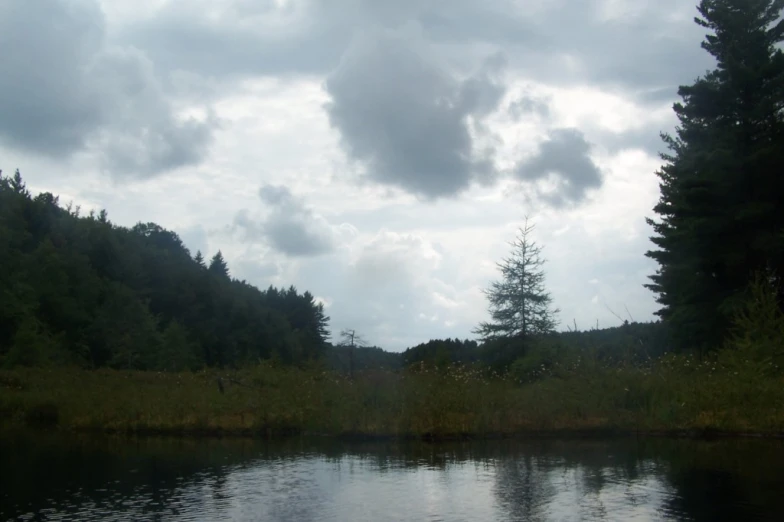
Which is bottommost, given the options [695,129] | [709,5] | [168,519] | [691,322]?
[168,519]

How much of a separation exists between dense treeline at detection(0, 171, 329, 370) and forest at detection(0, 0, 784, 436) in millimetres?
1055

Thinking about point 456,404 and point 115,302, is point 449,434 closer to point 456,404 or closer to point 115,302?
point 456,404

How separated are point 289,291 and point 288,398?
122 m

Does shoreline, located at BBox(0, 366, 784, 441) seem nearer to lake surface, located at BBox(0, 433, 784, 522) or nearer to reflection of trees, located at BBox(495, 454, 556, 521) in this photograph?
lake surface, located at BBox(0, 433, 784, 522)

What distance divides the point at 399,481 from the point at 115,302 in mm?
65845

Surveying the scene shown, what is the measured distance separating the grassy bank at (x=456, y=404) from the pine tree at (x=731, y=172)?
9.54 meters

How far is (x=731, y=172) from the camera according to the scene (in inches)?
1367

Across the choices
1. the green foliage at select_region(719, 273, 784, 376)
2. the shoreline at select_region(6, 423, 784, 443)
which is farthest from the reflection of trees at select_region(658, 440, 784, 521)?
the green foliage at select_region(719, 273, 784, 376)

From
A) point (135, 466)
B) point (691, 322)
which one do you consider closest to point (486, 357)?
point (691, 322)

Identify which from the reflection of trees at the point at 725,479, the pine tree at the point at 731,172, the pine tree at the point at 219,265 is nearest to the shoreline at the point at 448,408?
the reflection of trees at the point at 725,479

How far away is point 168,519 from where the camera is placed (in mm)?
12039

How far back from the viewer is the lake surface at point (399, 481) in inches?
Result: 487

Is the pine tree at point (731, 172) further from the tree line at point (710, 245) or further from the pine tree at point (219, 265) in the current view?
the pine tree at point (219, 265)

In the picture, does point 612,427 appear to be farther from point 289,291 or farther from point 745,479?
point 289,291
